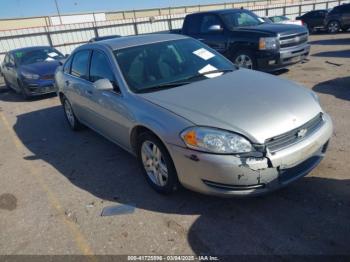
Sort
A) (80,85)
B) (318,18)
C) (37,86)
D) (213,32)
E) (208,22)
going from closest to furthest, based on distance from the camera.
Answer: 1. (80,85)
2. (213,32)
3. (208,22)
4. (37,86)
5. (318,18)

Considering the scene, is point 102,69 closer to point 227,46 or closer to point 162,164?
point 162,164

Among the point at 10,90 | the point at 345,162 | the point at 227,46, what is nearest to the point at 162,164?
the point at 345,162

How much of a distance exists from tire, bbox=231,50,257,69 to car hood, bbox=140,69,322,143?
14.7 ft

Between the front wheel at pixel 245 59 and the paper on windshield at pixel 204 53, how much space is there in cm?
394

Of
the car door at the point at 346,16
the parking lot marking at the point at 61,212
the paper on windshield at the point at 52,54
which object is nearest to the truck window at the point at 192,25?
the paper on windshield at the point at 52,54

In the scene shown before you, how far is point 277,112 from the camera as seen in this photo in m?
3.04

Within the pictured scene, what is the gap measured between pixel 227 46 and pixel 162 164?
19.5 feet

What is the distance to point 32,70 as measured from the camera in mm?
9719

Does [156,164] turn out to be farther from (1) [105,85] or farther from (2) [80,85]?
(2) [80,85]

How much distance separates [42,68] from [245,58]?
603 centimetres

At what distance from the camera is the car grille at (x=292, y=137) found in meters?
2.83

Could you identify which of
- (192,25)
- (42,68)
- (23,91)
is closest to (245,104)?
(192,25)

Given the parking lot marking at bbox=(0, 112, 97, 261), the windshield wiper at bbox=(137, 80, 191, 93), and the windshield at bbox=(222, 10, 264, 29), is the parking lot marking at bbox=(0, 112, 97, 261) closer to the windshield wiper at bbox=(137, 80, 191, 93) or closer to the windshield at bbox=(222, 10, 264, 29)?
the windshield wiper at bbox=(137, 80, 191, 93)

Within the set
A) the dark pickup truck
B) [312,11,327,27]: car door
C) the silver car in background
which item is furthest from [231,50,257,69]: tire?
[312,11,327,27]: car door
